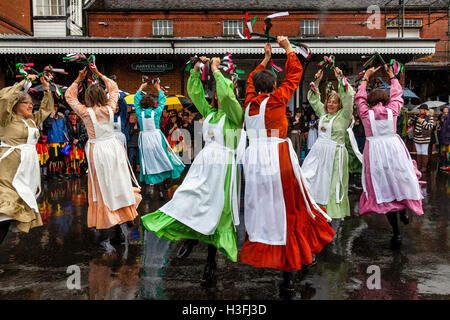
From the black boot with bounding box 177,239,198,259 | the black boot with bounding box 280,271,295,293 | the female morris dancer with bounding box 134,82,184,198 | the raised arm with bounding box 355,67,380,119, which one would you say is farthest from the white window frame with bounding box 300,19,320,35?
the black boot with bounding box 280,271,295,293

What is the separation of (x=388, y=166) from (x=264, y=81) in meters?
2.24

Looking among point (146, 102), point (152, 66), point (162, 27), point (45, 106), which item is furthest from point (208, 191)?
point (162, 27)

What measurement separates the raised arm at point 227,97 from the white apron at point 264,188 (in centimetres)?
15

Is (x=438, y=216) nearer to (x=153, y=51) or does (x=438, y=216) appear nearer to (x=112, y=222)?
(x=112, y=222)

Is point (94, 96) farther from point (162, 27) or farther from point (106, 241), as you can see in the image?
point (162, 27)

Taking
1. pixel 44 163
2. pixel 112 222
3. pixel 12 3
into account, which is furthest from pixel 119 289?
pixel 12 3

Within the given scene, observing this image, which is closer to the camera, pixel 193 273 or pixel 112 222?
pixel 193 273

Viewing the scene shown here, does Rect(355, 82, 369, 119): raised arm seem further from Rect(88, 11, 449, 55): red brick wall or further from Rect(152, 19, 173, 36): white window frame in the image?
Rect(152, 19, 173, 36): white window frame

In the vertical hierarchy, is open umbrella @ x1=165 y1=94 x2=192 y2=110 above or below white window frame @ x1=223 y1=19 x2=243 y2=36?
below

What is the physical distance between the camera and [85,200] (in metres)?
8.20

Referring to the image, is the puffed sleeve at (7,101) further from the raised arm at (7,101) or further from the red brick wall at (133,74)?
the red brick wall at (133,74)

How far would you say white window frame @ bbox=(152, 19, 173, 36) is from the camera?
22.5 metres
